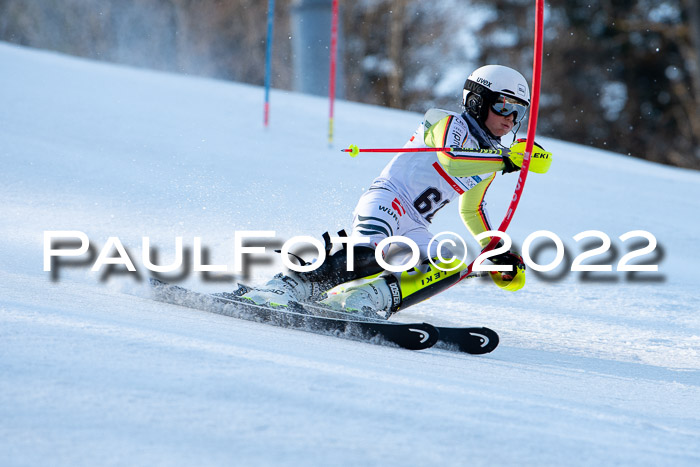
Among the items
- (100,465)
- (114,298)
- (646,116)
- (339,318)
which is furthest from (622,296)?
(646,116)

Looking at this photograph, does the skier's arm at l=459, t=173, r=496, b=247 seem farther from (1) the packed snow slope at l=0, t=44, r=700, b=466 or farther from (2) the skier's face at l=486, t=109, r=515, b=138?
(1) the packed snow slope at l=0, t=44, r=700, b=466

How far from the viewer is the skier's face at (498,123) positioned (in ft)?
13.3

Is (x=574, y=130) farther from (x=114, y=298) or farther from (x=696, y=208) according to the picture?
(x=114, y=298)

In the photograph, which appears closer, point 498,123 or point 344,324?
point 344,324

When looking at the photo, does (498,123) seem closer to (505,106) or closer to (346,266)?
(505,106)

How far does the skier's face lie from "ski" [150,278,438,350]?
1056mm

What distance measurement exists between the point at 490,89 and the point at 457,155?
1.32ft

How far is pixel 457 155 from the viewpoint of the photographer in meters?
3.83

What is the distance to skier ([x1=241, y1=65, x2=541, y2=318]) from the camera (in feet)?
12.7

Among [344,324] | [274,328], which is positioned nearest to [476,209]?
[344,324]

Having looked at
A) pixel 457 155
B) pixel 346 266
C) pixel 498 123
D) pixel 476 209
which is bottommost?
pixel 346 266

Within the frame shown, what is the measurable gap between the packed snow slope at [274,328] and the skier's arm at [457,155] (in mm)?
815

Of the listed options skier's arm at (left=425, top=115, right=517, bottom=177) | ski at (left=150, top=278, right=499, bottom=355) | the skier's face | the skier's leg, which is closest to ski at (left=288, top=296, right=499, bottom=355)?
ski at (left=150, top=278, right=499, bottom=355)

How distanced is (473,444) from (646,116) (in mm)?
24620
